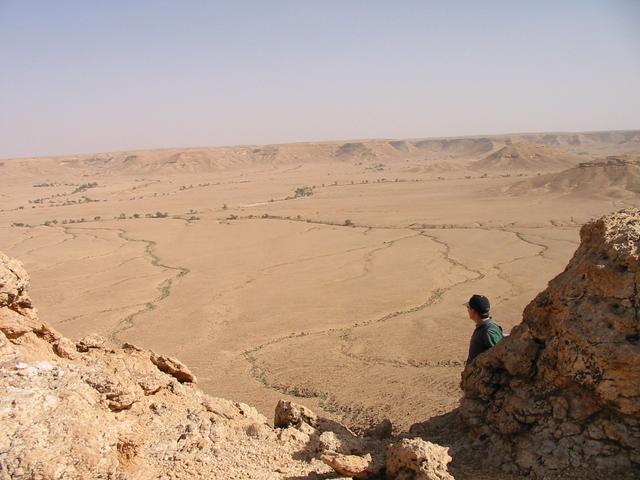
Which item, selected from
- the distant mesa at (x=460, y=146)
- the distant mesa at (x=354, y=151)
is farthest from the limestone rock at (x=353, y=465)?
the distant mesa at (x=460, y=146)

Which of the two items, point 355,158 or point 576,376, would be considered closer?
A: point 576,376

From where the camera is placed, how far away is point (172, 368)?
5.32 metres

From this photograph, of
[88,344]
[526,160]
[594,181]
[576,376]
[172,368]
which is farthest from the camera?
[526,160]

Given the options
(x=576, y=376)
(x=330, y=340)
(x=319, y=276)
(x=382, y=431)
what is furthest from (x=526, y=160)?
(x=576, y=376)

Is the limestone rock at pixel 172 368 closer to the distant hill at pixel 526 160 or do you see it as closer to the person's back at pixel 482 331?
the person's back at pixel 482 331

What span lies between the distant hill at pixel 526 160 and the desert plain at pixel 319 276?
23.1 m

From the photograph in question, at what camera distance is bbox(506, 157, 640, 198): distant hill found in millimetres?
34094

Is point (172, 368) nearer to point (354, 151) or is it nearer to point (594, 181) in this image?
point (594, 181)

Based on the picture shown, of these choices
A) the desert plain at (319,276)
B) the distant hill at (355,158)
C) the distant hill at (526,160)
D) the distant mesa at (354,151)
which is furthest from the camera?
the distant mesa at (354,151)

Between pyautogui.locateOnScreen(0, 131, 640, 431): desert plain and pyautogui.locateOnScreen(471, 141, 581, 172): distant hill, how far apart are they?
2309cm

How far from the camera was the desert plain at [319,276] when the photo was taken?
9.74 m

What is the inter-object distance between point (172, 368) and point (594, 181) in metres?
36.7

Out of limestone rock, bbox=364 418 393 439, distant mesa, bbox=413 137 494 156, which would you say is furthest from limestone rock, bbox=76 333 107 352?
distant mesa, bbox=413 137 494 156

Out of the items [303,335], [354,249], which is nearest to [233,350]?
[303,335]
